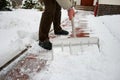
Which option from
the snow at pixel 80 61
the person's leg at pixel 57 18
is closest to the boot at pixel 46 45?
the snow at pixel 80 61

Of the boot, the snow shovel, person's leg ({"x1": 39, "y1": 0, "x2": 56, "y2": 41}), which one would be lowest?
the boot

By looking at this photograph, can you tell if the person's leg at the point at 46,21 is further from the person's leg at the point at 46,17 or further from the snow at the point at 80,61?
the snow at the point at 80,61

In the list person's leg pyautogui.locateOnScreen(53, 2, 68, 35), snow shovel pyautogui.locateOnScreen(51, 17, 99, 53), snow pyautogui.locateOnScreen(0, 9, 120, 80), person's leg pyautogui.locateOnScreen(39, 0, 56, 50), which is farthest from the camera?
person's leg pyautogui.locateOnScreen(53, 2, 68, 35)

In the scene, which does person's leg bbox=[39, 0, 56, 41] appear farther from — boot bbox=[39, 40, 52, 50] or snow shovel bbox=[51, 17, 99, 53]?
snow shovel bbox=[51, 17, 99, 53]

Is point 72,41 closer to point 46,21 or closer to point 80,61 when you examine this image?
point 80,61

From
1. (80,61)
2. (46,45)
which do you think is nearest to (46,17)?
(46,45)

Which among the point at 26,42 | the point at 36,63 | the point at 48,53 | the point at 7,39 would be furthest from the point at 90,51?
the point at 7,39

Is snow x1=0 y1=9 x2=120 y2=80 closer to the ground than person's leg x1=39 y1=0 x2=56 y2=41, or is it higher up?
closer to the ground

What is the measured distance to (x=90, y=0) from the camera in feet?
39.9

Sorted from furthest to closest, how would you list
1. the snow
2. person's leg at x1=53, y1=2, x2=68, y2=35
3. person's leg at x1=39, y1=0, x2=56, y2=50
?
1. person's leg at x1=53, y1=2, x2=68, y2=35
2. person's leg at x1=39, y1=0, x2=56, y2=50
3. the snow

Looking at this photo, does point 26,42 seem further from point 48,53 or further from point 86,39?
point 86,39

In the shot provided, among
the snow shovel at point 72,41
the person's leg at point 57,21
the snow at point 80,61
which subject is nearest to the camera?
the snow at point 80,61

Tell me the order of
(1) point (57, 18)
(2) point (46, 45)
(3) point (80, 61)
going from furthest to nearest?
(1) point (57, 18) < (2) point (46, 45) < (3) point (80, 61)

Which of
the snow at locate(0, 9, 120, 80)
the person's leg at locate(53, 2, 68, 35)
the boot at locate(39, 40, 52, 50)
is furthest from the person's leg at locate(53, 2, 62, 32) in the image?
the boot at locate(39, 40, 52, 50)
